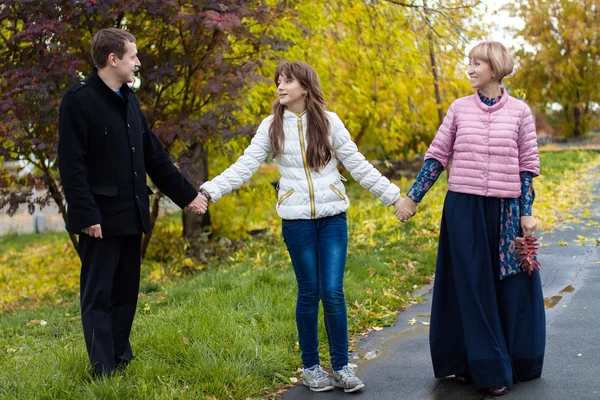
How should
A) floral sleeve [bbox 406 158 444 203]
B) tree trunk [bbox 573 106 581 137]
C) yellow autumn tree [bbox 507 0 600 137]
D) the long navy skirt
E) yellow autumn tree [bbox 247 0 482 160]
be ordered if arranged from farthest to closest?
1. tree trunk [bbox 573 106 581 137]
2. yellow autumn tree [bbox 507 0 600 137]
3. yellow autumn tree [bbox 247 0 482 160]
4. floral sleeve [bbox 406 158 444 203]
5. the long navy skirt

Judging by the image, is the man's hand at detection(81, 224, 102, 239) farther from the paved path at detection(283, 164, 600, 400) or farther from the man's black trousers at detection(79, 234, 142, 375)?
the paved path at detection(283, 164, 600, 400)

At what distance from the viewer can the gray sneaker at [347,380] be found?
416 cm

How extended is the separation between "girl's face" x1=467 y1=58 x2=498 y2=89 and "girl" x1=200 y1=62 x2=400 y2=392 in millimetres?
794

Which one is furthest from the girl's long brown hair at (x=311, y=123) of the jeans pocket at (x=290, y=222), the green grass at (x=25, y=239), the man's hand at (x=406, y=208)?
the green grass at (x=25, y=239)

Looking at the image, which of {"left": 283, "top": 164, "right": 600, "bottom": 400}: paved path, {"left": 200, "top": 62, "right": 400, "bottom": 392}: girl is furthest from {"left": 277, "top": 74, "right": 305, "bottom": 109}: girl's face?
{"left": 283, "top": 164, "right": 600, "bottom": 400}: paved path

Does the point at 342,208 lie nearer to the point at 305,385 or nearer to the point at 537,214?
the point at 305,385

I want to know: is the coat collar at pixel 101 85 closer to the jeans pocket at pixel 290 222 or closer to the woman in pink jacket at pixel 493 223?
the jeans pocket at pixel 290 222

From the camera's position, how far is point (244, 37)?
28.5 feet

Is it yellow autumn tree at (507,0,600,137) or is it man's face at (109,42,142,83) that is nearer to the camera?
man's face at (109,42,142,83)

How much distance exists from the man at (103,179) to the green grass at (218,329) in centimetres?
29

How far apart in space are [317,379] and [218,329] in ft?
3.06

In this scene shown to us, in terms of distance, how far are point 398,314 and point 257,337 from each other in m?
1.58

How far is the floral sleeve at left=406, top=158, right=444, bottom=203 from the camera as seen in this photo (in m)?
4.25

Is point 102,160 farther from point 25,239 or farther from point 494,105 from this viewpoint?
point 25,239
